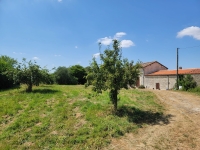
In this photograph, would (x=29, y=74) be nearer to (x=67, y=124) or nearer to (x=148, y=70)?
(x=67, y=124)

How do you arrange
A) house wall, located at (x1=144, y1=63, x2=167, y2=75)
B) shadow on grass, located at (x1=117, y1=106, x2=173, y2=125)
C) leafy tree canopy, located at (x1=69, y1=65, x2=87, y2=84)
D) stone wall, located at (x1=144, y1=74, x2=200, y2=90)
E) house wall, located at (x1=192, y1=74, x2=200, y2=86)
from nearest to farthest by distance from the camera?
1. shadow on grass, located at (x1=117, y1=106, x2=173, y2=125)
2. house wall, located at (x1=192, y1=74, x2=200, y2=86)
3. stone wall, located at (x1=144, y1=74, x2=200, y2=90)
4. house wall, located at (x1=144, y1=63, x2=167, y2=75)
5. leafy tree canopy, located at (x1=69, y1=65, x2=87, y2=84)

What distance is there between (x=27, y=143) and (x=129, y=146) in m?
3.74

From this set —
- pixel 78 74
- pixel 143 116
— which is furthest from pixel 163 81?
pixel 78 74

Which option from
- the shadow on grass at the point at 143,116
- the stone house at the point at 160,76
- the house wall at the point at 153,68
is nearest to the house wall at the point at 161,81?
the stone house at the point at 160,76

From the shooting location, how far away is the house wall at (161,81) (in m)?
23.3

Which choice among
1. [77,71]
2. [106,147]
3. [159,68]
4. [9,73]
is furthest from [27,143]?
[77,71]

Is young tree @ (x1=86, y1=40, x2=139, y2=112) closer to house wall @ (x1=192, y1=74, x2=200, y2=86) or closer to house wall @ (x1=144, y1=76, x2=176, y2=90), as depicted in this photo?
house wall @ (x1=192, y1=74, x2=200, y2=86)

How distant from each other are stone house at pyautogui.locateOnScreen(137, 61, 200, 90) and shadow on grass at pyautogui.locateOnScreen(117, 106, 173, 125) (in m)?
14.7

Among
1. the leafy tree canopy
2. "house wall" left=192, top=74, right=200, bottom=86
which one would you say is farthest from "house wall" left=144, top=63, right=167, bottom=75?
the leafy tree canopy

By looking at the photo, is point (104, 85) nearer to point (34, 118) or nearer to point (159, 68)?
point (34, 118)

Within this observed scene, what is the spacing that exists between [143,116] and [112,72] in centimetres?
281

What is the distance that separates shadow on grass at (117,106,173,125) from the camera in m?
7.37

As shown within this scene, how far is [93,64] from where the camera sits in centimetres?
815

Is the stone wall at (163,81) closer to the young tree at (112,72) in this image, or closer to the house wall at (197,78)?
the house wall at (197,78)
